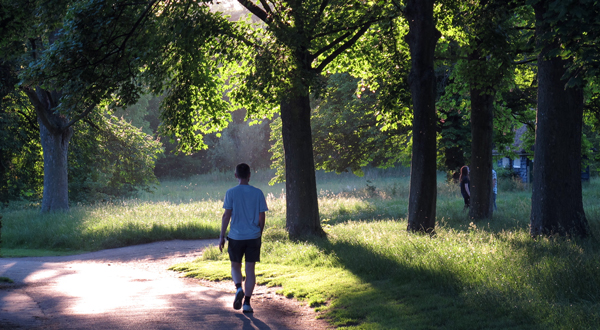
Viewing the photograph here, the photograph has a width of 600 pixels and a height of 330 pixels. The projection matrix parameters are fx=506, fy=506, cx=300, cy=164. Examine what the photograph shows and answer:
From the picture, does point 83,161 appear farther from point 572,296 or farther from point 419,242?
point 572,296

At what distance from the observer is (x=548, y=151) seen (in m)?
10.6

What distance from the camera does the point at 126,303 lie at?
25.9ft

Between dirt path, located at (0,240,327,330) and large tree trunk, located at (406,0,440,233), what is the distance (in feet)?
16.4

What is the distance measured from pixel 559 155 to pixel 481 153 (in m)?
6.28

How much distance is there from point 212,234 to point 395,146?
12436 mm

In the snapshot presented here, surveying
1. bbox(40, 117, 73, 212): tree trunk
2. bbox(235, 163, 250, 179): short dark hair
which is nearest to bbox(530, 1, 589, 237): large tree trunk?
bbox(235, 163, 250, 179): short dark hair

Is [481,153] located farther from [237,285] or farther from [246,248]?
[237,285]

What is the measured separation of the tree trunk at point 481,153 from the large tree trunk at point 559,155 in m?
5.93

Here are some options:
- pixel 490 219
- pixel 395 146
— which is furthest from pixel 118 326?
pixel 395 146

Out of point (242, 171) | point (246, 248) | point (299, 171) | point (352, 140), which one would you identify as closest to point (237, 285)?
point (246, 248)

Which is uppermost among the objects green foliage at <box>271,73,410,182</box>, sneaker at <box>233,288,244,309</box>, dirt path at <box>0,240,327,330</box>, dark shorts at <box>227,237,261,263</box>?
green foliage at <box>271,73,410,182</box>

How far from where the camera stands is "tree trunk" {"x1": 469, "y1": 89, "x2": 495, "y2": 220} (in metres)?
16.6

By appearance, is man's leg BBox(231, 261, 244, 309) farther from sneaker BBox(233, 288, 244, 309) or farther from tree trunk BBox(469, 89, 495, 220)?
tree trunk BBox(469, 89, 495, 220)

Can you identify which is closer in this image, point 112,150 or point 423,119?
point 423,119
